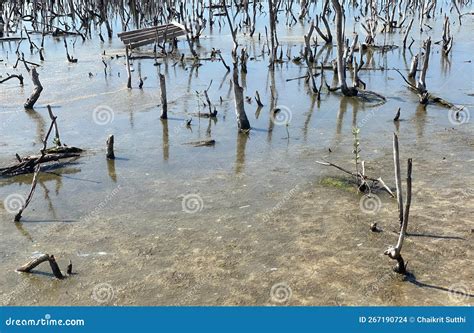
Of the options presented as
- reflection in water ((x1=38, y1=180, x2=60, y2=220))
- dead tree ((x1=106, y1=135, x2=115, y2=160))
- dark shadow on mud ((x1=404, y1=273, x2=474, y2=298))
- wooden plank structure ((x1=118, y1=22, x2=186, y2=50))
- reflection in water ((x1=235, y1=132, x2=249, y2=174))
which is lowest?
reflection in water ((x1=38, y1=180, x2=60, y2=220))

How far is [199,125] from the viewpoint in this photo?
1004 centimetres

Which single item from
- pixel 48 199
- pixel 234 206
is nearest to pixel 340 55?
pixel 234 206

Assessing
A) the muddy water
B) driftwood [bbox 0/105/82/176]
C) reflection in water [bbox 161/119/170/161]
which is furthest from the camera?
reflection in water [bbox 161/119/170/161]

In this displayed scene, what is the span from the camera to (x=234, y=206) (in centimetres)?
658

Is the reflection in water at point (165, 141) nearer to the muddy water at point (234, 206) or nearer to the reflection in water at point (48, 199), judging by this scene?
→ the muddy water at point (234, 206)

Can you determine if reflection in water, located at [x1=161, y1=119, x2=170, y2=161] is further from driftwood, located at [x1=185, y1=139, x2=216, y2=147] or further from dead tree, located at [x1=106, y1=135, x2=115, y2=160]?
dead tree, located at [x1=106, y1=135, x2=115, y2=160]

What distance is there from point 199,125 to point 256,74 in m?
4.75

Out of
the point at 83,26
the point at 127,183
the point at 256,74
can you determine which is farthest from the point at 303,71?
the point at 83,26

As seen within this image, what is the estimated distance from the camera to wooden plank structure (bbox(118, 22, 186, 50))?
57.4 feet

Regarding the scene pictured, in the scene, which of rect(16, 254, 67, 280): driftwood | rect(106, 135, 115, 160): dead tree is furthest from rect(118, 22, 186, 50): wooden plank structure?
rect(16, 254, 67, 280): driftwood

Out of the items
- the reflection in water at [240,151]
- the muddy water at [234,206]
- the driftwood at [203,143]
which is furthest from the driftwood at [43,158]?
the reflection in water at [240,151]

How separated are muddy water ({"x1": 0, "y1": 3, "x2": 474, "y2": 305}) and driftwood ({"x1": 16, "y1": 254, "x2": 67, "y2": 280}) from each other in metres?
0.08
